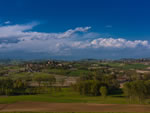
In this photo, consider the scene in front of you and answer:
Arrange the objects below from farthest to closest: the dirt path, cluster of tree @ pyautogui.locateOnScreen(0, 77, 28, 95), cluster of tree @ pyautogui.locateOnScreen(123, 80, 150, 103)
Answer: cluster of tree @ pyautogui.locateOnScreen(0, 77, 28, 95) → cluster of tree @ pyautogui.locateOnScreen(123, 80, 150, 103) → the dirt path

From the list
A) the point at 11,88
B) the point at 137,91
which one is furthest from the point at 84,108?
the point at 11,88

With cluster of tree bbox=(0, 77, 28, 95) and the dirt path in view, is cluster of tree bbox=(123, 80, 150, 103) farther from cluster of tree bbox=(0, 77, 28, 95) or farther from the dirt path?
cluster of tree bbox=(0, 77, 28, 95)

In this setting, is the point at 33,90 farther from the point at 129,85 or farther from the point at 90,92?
the point at 129,85

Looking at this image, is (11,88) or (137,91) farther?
(11,88)

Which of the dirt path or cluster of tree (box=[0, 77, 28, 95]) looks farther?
cluster of tree (box=[0, 77, 28, 95])

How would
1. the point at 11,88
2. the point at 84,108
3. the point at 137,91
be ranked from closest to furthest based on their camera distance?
the point at 84,108 < the point at 137,91 < the point at 11,88

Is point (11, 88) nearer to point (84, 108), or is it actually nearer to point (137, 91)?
point (84, 108)

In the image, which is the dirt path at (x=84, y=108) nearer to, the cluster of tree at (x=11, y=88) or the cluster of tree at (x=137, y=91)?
the cluster of tree at (x=137, y=91)

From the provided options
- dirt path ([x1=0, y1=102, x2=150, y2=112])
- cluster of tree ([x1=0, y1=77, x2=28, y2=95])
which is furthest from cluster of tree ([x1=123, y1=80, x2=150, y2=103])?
cluster of tree ([x1=0, y1=77, x2=28, y2=95])

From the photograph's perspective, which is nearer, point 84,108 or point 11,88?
point 84,108

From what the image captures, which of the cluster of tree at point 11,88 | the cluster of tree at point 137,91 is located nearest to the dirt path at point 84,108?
the cluster of tree at point 137,91

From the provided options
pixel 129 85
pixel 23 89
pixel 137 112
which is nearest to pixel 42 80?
pixel 23 89

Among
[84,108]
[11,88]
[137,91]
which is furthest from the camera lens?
[11,88]

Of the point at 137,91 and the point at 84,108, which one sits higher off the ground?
the point at 137,91
